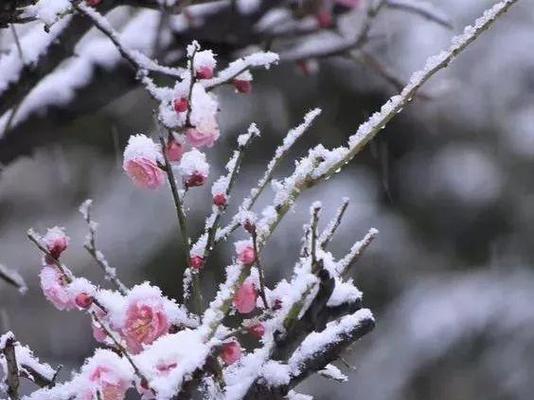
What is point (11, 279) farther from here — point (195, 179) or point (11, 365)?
point (11, 365)

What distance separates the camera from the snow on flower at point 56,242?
1.22m

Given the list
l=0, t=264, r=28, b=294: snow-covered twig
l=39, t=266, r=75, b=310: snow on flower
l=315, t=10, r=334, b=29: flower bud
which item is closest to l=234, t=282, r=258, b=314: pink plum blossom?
l=39, t=266, r=75, b=310: snow on flower

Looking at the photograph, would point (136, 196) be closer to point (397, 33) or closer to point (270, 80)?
point (270, 80)

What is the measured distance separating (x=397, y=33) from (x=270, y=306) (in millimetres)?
6251

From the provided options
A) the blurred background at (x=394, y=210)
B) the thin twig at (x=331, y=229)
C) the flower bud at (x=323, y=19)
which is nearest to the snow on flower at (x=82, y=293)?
the thin twig at (x=331, y=229)

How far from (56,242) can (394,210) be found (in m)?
6.00

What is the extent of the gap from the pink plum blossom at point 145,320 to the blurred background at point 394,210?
5.07m

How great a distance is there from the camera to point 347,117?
21.1ft

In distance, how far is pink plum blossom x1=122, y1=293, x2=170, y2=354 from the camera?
1073mm

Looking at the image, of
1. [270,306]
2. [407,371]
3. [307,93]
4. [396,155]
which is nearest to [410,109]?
A: [396,155]

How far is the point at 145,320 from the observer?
1.07 meters

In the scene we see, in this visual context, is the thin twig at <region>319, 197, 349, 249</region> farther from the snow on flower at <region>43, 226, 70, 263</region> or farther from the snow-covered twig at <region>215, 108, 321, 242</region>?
the snow on flower at <region>43, 226, 70, 263</region>

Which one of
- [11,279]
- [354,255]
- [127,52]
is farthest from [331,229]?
[11,279]

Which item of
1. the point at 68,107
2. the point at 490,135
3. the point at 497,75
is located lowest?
the point at 68,107
